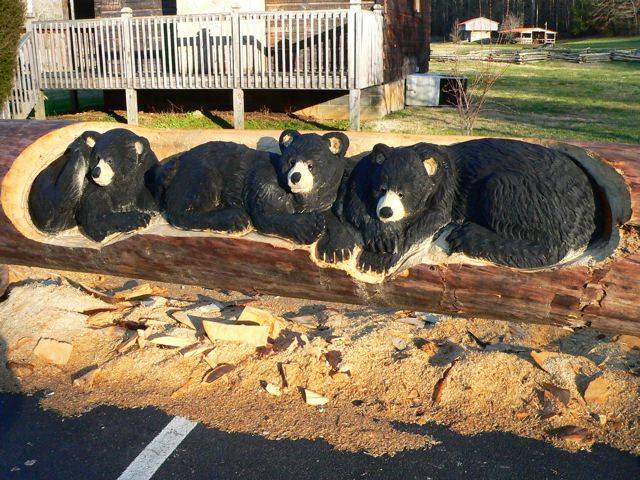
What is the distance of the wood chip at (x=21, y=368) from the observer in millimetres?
3400

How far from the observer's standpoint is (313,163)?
3.32 meters

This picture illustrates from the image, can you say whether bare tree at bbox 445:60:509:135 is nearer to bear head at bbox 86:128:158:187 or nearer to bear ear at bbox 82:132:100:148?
bear head at bbox 86:128:158:187

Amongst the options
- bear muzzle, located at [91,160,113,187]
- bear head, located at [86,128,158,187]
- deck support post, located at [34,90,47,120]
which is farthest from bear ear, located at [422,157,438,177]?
deck support post, located at [34,90,47,120]

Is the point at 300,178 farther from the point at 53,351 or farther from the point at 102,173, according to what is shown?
the point at 53,351

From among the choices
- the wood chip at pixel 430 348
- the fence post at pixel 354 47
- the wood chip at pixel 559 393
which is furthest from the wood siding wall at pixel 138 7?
the wood chip at pixel 559 393

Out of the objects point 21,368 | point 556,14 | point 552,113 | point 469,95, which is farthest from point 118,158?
point 556,14

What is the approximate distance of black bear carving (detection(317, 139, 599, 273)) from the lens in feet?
9.84

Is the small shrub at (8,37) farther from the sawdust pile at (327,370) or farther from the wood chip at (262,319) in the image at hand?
the wood chip at (262,319)

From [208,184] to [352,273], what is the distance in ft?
3.23

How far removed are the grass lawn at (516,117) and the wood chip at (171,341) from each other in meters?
7.67

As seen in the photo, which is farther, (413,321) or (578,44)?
(578,44)

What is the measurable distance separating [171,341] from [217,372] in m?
0.40

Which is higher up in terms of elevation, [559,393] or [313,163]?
[313,163]

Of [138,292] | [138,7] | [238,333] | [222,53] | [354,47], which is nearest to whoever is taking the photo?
[238,333]
